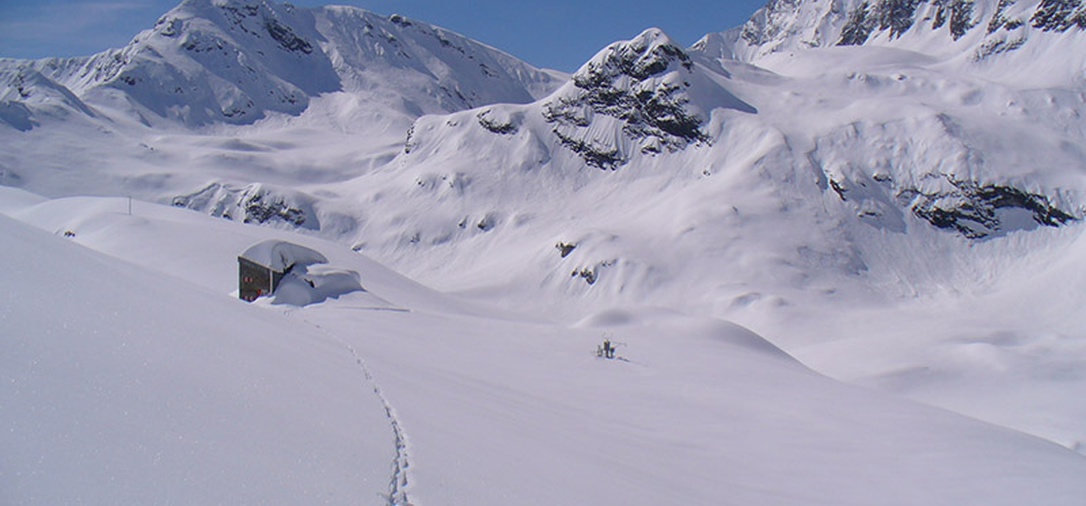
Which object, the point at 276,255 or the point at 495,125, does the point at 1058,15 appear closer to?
the point at 495,125

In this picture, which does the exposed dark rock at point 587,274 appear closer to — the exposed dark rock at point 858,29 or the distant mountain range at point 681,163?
the distant mountain range at point 681,163

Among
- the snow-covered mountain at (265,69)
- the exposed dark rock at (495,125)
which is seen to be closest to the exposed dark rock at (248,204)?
the exposed dark rock at (495,125)

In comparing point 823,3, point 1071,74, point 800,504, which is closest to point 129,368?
point 800,504

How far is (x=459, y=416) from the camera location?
7070 mm

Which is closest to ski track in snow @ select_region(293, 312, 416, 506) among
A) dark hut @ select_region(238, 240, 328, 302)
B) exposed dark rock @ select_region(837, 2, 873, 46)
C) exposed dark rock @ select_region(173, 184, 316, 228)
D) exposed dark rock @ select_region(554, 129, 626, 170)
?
dark hut @ select_region(238, 240, 328, 302)

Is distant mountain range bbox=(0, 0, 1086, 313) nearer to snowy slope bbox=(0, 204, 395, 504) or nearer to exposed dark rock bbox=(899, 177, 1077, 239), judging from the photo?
exposed dark rock bbox=(899, 177, 1077, 239)

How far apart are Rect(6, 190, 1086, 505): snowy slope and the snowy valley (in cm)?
4

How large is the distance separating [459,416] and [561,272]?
46.1m

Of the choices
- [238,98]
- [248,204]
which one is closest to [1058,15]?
[248,204]

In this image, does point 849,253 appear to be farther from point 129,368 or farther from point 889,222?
point 129,368

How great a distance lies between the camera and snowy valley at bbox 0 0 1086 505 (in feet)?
15.2

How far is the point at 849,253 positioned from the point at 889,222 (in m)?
5.08

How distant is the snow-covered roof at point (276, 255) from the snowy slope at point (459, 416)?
6181 mm

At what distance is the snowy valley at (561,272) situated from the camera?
182 inches
